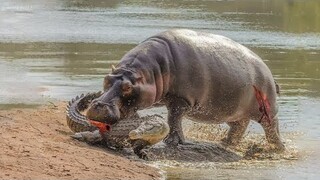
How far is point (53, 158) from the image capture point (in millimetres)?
8797

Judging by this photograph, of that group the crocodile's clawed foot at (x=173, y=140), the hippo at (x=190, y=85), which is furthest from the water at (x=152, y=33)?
the hippo at (x=190, y=85)

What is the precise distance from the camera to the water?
1204 centimetres

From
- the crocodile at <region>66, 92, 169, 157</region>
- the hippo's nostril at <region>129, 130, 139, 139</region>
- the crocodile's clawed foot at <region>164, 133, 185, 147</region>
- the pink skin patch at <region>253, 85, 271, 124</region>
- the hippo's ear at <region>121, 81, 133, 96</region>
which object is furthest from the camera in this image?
the pink skin patch at <region>253, 85, 271, 124</region>

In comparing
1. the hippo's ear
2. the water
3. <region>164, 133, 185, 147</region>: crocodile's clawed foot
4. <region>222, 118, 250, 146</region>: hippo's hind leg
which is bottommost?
the water

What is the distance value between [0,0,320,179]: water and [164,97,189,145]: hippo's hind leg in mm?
602

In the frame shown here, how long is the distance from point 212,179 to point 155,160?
3.21 ft

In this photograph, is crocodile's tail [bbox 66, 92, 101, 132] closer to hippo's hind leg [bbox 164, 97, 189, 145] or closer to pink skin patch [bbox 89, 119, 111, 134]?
pink skin patch [bbox 89, 119, 111, 134]

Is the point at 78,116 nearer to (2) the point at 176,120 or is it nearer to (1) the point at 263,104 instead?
(2) the point at 176,120

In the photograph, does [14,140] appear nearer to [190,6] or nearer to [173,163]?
[173,163]

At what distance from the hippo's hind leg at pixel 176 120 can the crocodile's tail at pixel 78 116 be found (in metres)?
Result: 0.91

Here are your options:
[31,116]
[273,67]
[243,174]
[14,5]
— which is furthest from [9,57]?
[14,5]

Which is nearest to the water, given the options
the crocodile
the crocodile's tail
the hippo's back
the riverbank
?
the crocodile

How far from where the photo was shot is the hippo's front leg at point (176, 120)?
34.8 ft

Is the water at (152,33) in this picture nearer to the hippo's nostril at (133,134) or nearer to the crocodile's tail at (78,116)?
the hippo's nostril at (133,134)
